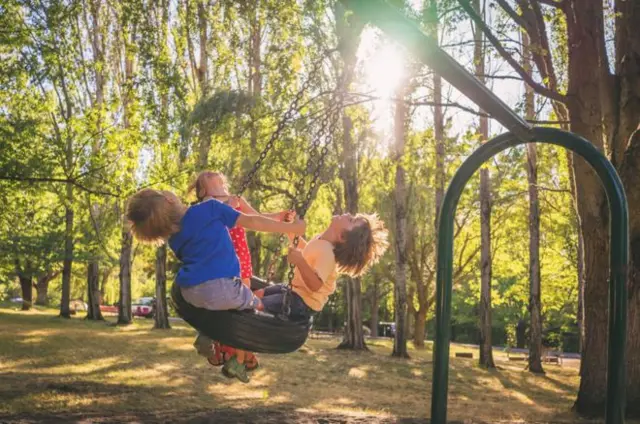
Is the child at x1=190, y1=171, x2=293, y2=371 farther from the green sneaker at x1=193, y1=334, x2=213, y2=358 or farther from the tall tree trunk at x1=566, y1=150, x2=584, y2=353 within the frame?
the tall tree trunk at x1=566, y1=150, x2=584, y2=353

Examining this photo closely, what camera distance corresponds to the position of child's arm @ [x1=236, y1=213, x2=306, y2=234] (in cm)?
353

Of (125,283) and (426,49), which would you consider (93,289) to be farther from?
(426,49)

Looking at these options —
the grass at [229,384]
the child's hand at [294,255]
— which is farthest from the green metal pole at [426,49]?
the grass at [229,384]

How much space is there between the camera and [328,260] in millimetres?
4023

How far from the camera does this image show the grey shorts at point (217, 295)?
3531 mm

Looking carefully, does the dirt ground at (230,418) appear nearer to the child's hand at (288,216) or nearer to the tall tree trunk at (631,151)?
the tall tree trunk at (631,151)

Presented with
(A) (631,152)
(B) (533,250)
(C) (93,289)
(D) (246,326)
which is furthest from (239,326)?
(C) (93,289)

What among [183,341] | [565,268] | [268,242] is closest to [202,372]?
[183,341]

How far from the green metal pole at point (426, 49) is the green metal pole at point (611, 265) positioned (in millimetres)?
344

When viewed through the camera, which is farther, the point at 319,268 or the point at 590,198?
the point at 590,198

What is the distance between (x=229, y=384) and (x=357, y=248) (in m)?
9.41

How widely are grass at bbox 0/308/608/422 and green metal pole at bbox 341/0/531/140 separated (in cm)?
643

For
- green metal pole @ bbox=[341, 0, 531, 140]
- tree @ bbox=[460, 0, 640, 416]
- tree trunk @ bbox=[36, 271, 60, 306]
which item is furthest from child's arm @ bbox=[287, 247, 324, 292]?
tree trunk @ bbox=[36, 271, 60, 306]

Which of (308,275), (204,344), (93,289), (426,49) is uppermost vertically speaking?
(426,49)
